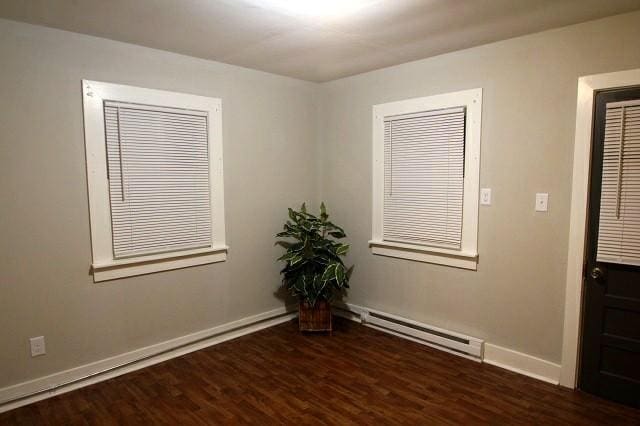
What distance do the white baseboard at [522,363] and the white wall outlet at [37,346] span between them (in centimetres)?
324

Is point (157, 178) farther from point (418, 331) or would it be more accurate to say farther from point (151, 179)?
point (418, 331)

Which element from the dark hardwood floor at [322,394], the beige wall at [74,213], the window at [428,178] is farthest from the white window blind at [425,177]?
the beige wall at [74,213]

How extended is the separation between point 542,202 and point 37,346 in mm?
3622

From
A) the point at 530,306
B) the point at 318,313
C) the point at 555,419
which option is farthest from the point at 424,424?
the point at 318,313

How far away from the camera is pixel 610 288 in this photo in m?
2.56

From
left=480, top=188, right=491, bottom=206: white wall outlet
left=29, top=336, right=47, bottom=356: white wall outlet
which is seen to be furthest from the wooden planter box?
left=29, top=336, right=47, bottom=356: white wall outlet

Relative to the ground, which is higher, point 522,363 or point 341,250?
point 341,250

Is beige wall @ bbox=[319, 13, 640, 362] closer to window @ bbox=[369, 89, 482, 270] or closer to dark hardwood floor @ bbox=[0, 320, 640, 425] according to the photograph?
window @ bbox=[369, 89, 482, 270]

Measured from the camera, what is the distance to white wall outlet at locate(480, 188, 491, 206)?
3041 millimetres

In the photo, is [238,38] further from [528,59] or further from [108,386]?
[108,386]

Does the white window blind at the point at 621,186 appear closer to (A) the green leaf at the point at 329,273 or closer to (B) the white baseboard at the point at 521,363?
(B) the white baseboard at the point at 521,363

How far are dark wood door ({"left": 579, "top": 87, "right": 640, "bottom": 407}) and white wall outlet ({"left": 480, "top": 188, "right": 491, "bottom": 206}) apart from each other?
2.16 feet

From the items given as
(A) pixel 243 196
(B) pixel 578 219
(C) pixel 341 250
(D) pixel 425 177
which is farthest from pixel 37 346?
(B) pixel 578 219

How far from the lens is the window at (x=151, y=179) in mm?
2842
